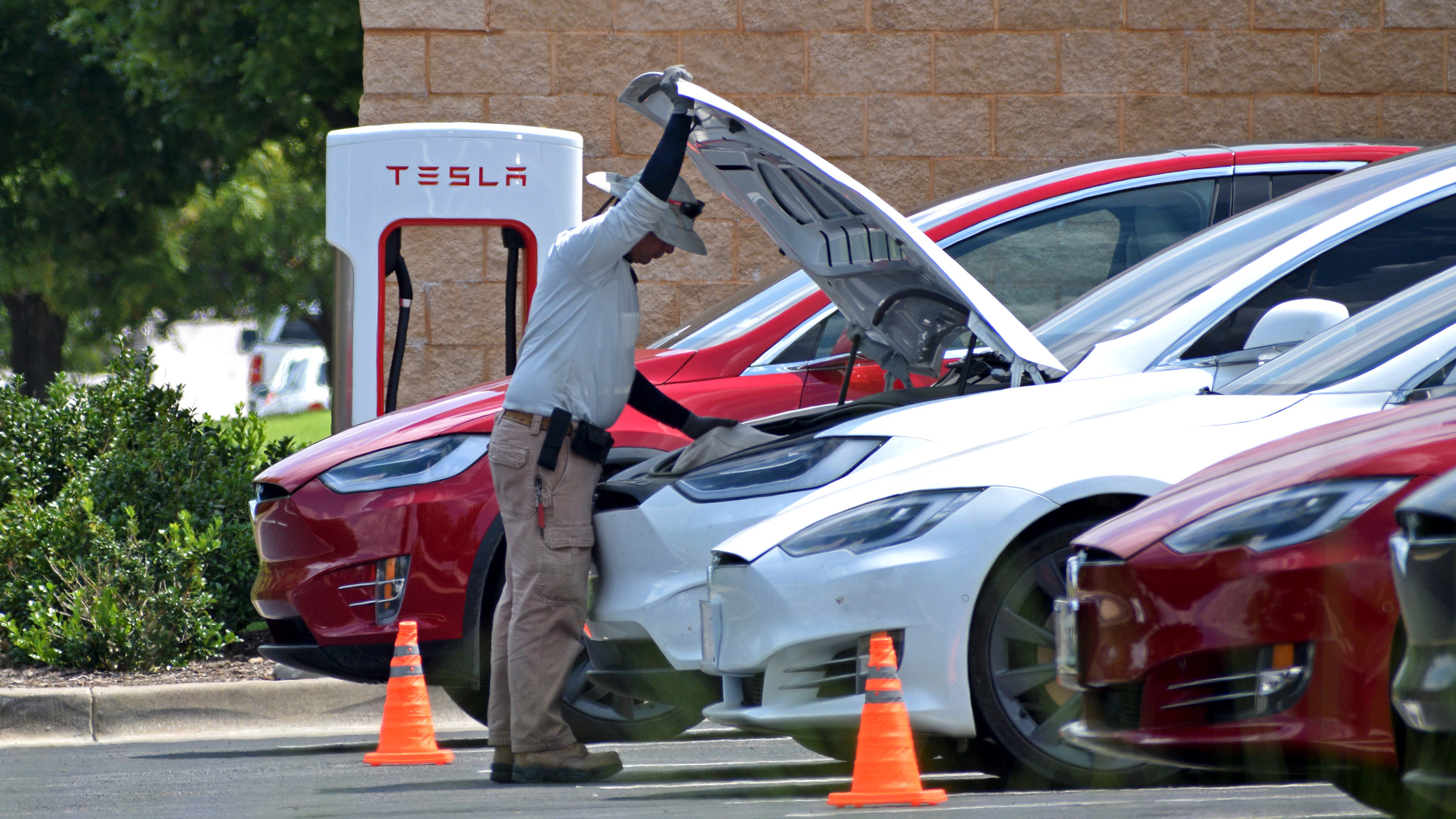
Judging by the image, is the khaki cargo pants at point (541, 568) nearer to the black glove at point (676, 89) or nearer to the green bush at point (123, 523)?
the black glove at point (676, 89)

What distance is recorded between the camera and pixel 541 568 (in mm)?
5059

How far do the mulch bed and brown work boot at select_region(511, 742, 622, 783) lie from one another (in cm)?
276

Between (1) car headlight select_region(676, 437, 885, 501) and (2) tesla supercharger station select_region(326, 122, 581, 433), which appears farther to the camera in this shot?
(2) tesla supercharger station select_region(326, 122, 581, 433)

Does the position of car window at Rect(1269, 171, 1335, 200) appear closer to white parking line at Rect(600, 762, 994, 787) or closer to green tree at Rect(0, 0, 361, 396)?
white parking line at Rect(600, 762, 994, 787)

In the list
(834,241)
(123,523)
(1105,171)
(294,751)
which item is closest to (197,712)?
(294,751)

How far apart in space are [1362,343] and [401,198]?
494 centimetres

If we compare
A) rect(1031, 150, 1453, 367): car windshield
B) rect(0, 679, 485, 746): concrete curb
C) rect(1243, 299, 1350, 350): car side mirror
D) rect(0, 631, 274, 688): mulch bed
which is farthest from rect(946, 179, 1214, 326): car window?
rect(0, 631, 274, 688): mulch bed

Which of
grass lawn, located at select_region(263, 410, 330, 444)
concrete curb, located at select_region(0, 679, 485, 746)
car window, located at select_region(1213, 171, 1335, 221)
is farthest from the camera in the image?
grass lawn, located at select_region(263, 410, 330, 444)

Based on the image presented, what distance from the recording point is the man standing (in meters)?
5.06

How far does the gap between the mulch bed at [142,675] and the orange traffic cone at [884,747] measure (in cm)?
404

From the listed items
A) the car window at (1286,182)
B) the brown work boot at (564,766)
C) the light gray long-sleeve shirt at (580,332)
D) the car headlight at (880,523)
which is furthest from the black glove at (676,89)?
the car window at (1286,182)

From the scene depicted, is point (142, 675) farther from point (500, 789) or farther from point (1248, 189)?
point (1248, 189)

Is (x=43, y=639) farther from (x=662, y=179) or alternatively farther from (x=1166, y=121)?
A: (x=1166, y=121)

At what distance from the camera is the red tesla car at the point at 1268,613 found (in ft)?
10.5
